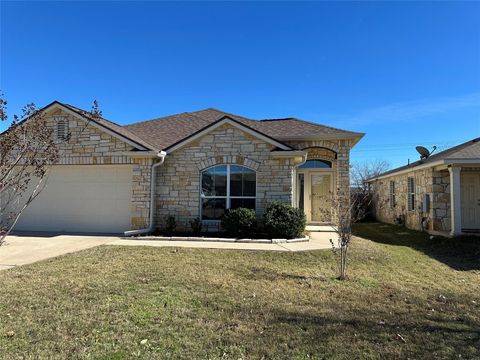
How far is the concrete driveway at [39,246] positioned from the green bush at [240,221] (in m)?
3.56

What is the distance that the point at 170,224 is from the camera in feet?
40.9

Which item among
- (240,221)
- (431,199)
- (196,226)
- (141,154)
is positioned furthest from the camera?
(431,199)

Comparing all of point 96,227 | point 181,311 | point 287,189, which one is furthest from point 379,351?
point 96,227

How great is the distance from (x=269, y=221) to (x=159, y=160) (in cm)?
446

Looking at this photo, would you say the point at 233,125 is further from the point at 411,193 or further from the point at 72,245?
the point at 411,193

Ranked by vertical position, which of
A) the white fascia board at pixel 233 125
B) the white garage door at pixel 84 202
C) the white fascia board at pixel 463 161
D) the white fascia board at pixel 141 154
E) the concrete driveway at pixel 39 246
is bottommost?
the concrete driveway at pixel 39 246

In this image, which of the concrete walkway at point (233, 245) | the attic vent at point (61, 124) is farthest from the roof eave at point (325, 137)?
the attic vent at point (61, 124)

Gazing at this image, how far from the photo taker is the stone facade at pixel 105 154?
12.4 meters

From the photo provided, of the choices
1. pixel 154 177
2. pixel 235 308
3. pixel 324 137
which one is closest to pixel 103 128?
pixel 154 177

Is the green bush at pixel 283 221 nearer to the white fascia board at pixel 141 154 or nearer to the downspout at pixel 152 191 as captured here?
the downspout at pixel 152 191

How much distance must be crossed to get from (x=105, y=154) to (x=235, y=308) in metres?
9.50

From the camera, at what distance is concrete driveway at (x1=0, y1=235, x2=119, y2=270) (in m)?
8.22

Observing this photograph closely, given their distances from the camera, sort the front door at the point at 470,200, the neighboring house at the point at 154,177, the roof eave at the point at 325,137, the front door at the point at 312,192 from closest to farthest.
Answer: the neighboring house at the point at 154,177
the front door at the point at 470,200
the roof eave at the point at 325,137
the front door at the point at 312,192

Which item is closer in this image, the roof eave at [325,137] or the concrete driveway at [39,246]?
the concrete driveway at [39,246]
